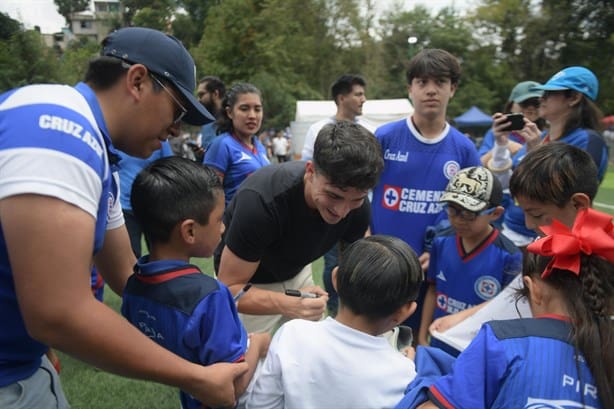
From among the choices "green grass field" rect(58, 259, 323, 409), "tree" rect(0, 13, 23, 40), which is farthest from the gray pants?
"tree" rect(0, 13, 23, 40)

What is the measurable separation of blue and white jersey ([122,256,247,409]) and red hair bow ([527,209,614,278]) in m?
1.04


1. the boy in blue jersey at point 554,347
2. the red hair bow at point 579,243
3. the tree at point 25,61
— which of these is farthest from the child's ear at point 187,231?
the tree at point 25,61

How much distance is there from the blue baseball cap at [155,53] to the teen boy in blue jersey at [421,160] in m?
1.98

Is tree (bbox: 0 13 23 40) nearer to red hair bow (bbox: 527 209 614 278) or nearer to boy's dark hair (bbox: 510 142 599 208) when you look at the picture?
boy's dark hair (bbox: 510 142 599 208)

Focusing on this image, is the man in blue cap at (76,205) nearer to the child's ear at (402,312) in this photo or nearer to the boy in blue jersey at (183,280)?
the boy in blue jersey at (183,280)

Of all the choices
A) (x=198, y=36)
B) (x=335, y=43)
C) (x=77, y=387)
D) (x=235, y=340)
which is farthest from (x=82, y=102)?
(x=198, y=36)

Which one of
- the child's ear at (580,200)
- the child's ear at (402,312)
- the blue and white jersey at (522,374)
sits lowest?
the child's ear at (402,312)

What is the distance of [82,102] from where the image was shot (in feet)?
4.43

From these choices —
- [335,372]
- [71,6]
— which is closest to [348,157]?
[335,372]

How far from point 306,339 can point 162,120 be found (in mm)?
897

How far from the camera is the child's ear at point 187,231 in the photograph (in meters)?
1.75

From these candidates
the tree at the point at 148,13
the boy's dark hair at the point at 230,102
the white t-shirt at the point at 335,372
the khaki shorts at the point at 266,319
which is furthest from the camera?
the tree at the point at 148,13

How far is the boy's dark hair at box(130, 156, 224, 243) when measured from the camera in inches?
68.8

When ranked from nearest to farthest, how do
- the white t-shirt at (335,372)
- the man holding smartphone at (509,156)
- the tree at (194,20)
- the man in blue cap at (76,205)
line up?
the man in blue cap at (76,205)
the white t-shirt at (335,372)
the man holding smartphone at (509,156)
the tree at (194,20)
